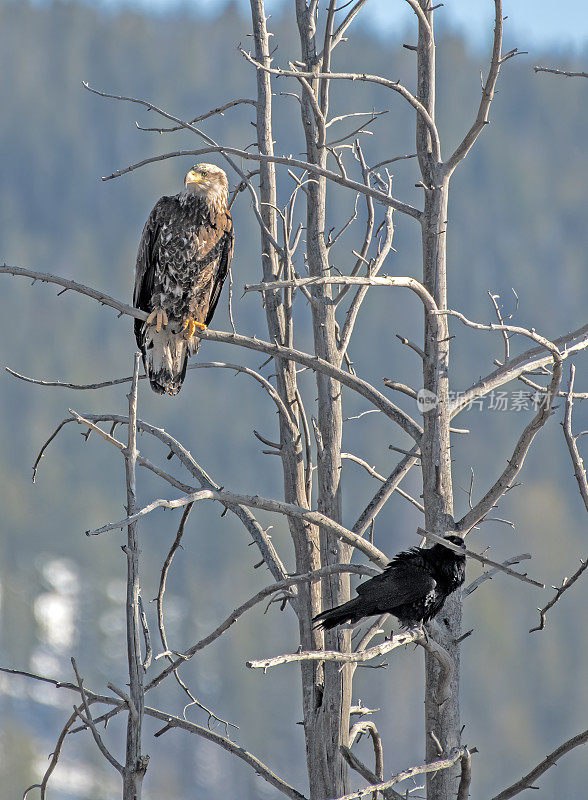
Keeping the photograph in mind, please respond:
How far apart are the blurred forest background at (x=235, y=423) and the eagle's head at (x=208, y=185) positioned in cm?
2011

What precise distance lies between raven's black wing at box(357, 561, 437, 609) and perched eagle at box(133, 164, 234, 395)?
73.6 inches

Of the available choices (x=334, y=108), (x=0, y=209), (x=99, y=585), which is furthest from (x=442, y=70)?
(x=99, y=585)

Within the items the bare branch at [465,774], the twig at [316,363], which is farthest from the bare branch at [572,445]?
the bare branch at [465,774]

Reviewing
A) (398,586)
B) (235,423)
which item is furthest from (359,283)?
(235,423)

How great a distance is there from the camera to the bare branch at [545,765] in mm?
2828

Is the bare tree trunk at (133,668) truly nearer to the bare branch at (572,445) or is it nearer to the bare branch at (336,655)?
the bare branch at (336,655)

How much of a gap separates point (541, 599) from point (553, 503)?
449 centimetres

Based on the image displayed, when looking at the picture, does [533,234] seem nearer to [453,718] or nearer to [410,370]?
[410,370]

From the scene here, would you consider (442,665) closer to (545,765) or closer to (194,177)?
(545,765)

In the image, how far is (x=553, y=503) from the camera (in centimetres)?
3625

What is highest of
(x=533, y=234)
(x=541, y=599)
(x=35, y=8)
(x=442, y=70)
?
(x=35, y=8)

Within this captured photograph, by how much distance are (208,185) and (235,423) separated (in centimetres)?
3241

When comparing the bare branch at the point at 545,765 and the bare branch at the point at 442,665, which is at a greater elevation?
the bare branch at the point at 442,665

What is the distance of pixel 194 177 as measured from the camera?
4949 millimetres
